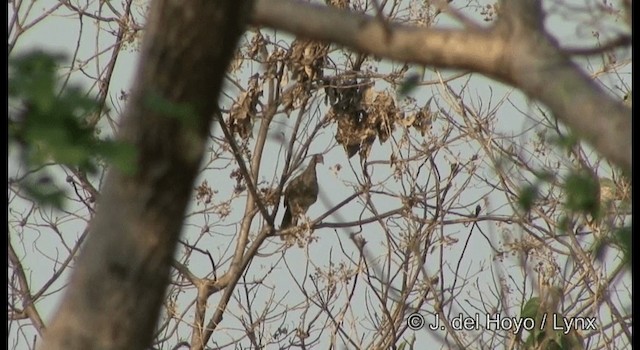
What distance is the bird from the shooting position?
6637 millimetres

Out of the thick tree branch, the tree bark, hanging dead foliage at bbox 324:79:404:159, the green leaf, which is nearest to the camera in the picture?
the tree bark

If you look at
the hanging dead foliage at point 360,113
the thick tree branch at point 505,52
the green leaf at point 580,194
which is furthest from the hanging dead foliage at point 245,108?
the green leaf at point 580,194

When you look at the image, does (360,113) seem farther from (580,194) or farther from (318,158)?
(580,194)

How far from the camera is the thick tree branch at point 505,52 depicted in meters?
1.89

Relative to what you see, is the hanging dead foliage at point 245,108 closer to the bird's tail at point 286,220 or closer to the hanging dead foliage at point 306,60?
the hanging dead foliage at point 306,60

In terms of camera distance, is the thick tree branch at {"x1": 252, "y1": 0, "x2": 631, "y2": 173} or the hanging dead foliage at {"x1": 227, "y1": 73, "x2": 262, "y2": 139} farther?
the hanging dead foliage at {"x1": 227, "y1": 73, "x2": 262, "y2": 139}

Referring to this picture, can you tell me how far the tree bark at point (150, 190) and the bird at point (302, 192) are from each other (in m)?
4.76

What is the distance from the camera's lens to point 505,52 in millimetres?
2119

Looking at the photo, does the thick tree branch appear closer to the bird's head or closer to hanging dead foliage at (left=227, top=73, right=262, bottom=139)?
hanging dead foliage at (left=227, top=73, right=262, bottom=139)

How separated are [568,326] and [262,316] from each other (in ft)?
6.54

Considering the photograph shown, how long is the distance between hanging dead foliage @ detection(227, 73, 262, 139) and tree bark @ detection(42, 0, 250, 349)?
460 centimetres

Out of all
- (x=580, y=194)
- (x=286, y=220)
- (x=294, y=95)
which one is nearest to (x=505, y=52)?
(x=580, y=194)

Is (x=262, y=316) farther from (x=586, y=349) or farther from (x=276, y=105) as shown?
(x=586, y=349)

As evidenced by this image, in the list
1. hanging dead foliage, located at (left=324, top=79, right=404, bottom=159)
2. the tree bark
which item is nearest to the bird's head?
hanging dead foliage, located at (left=324, top=79, right=404, bottom=159)
